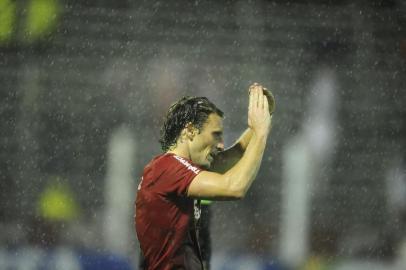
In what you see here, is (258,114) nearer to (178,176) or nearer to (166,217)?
(178,176)

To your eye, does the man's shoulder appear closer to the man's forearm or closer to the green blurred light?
the man's forearm

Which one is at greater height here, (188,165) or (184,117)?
(184,117)

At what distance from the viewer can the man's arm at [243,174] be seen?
186cm

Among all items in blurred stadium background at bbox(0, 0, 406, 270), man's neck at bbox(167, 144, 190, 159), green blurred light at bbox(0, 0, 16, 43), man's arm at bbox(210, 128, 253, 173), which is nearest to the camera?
man's neck at bbox(167, 144, 190, 159)

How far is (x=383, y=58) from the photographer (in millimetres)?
4430

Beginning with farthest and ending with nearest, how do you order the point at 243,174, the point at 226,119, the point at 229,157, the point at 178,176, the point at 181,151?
1. the point at 226,119
2. the point at 229,157
3. the point at 181,151
4. the point at 178,176
5. the point at 243,174

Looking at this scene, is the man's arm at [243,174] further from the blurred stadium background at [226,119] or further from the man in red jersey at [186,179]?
the blurred stadium background at [226,119]

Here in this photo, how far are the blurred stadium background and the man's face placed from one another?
1.98 metres

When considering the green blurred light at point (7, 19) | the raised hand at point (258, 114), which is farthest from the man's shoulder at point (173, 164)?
the green blurred light at point (7, 19)

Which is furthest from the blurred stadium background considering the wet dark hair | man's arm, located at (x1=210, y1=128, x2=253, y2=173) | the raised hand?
the raised hand

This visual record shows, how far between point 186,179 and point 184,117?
32 centimetres

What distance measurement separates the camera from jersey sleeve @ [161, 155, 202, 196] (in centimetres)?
195

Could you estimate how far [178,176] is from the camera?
1969 millimetres

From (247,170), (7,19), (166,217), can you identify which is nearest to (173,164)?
(166,217)
